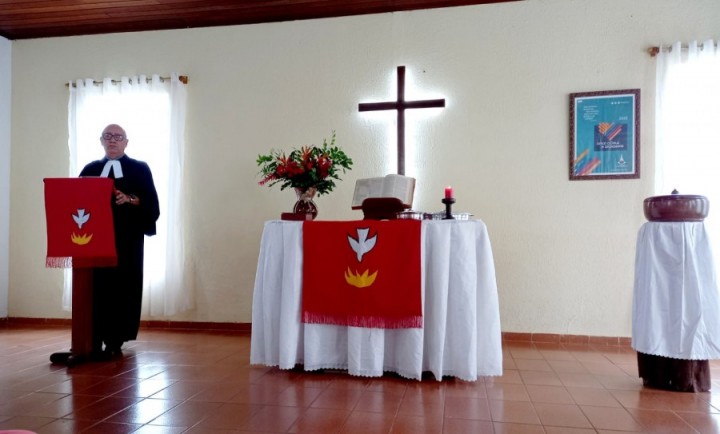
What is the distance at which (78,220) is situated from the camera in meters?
3.04

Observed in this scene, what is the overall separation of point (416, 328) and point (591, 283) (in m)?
1.87

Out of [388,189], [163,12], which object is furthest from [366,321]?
[163,12]

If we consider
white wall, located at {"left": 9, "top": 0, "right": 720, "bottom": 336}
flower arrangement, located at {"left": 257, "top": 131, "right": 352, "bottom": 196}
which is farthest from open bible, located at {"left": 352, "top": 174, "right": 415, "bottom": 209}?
white wall, located at {"left": 9, "top": 0, "right": 720, "bottom": 336}

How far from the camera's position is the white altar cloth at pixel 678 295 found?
7.80 feet

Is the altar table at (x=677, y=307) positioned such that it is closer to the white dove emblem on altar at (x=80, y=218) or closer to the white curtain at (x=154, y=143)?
the white dove emblem on altar at (x=80, y=218)

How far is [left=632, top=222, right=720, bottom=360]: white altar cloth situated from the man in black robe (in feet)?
10.2

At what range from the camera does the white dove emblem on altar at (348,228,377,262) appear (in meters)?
2.67

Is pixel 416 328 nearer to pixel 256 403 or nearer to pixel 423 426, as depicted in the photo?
pixel 423 426

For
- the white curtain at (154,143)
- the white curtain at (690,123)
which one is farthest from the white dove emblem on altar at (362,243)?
the white curtain at (690,123)

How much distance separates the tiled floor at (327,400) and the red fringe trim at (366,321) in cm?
31

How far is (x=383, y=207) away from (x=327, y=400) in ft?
3.55

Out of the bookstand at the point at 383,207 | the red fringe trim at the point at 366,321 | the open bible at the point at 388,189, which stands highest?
the open bible at the point at 388,189

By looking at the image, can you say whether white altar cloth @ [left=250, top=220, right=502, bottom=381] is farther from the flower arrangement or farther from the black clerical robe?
the black clerical robe

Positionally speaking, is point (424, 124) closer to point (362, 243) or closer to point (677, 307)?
point (362, 243)
